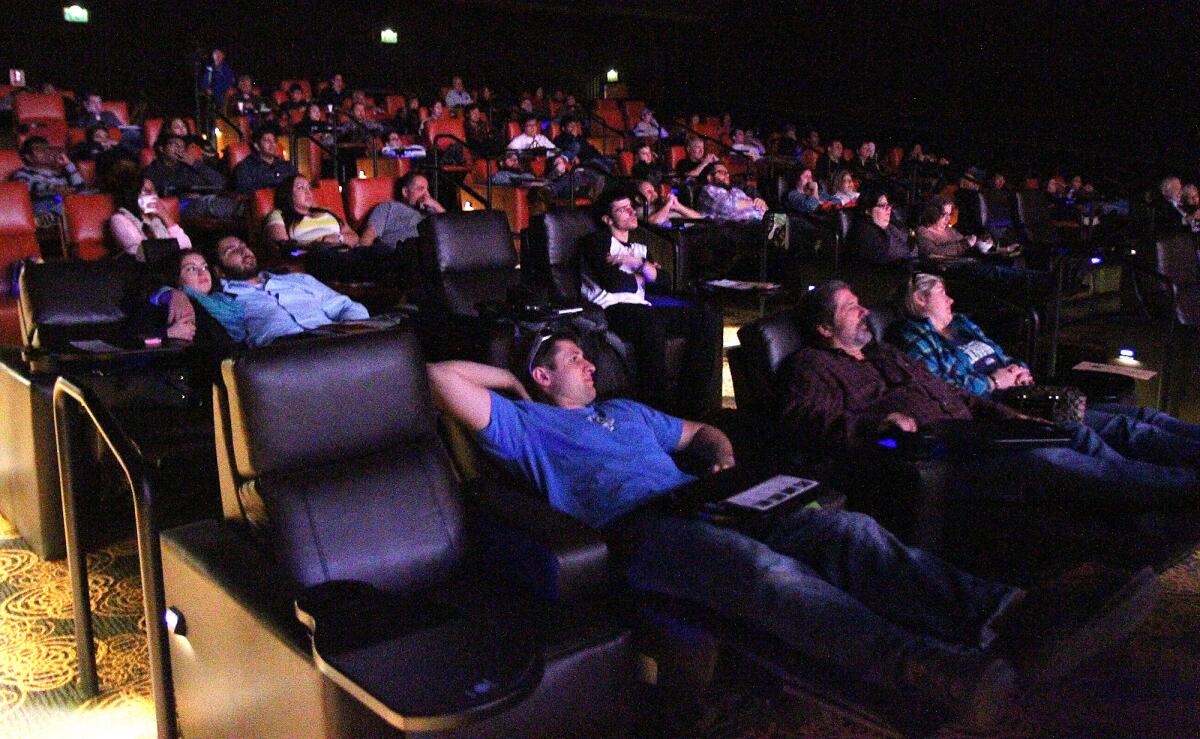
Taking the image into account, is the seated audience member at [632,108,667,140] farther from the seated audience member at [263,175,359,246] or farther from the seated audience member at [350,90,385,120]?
the seated audience member at [263,175,359,246]

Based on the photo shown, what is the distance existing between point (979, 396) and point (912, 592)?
1.69m

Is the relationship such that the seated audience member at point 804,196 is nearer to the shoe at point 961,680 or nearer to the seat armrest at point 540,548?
the seat armrest at point 540,548

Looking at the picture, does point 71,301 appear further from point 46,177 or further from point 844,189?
point 844,189

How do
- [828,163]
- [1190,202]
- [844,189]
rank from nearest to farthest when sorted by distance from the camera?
[1190,202] < [844,189] < [828,163]

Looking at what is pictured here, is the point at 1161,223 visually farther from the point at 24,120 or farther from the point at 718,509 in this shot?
the point at 24,120

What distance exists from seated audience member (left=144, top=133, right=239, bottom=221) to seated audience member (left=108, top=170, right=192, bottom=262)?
10.8 inches

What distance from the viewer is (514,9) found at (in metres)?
15.6

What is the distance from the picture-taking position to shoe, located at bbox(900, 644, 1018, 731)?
1853mm

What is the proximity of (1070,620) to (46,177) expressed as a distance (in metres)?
7.38

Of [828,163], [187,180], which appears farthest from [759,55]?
[187,180]

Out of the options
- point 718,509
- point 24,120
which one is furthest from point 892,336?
point 24,120

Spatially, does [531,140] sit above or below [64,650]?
above

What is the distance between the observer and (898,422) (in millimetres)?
3092

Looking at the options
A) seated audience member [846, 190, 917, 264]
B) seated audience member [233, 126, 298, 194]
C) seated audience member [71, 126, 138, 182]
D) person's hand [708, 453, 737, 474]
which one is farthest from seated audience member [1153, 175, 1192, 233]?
seated audience member [71, 126, 138, 182]
